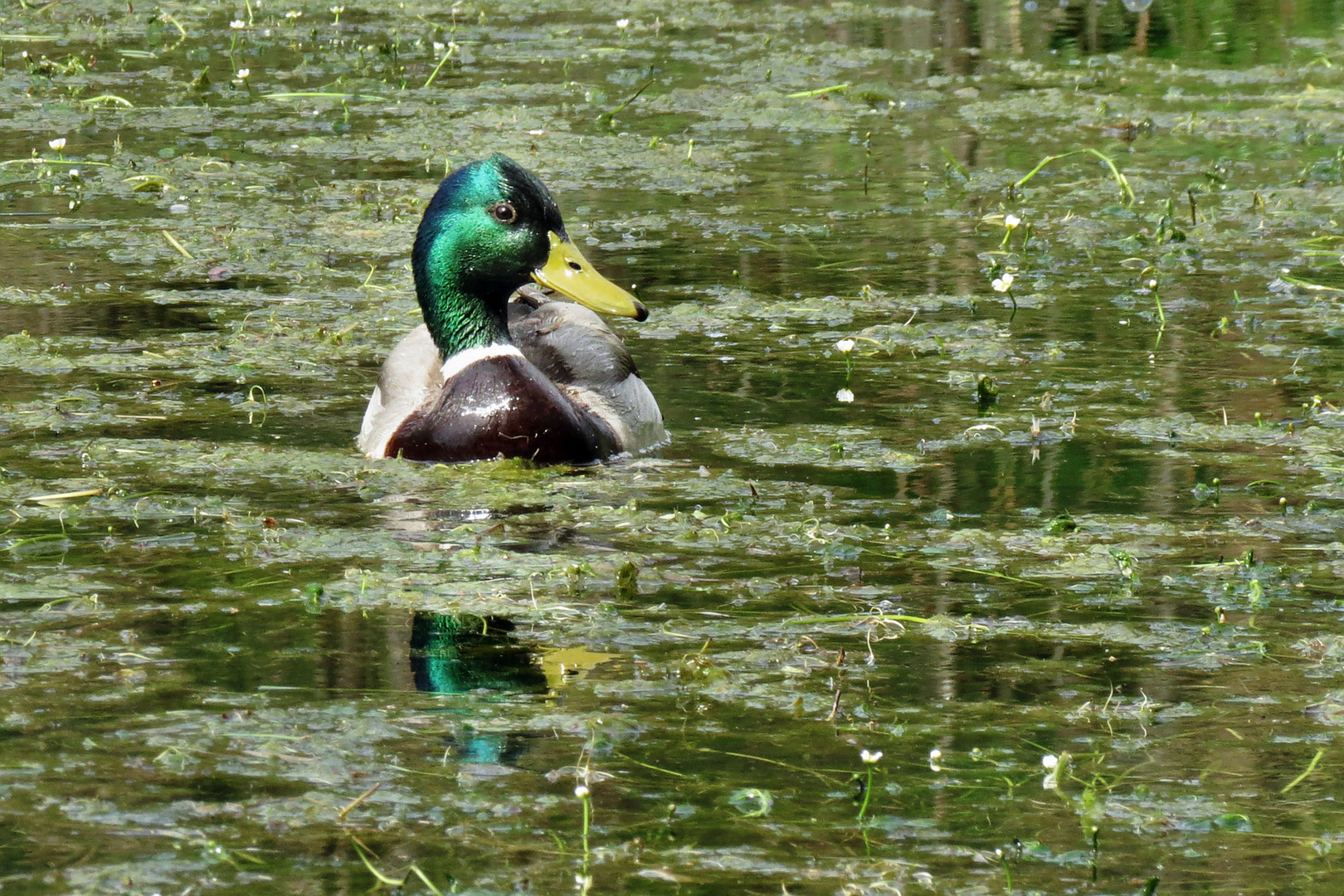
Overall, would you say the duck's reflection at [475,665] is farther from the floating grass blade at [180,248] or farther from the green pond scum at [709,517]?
the floating grass blade at [180,248]

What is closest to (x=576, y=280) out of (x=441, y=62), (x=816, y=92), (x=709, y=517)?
(x=709, y=517)

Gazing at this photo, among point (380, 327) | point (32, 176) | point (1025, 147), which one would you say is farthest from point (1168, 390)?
point (32, 176)

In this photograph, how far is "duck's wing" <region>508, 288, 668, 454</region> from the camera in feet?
24.2

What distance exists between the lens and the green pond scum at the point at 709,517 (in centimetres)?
400

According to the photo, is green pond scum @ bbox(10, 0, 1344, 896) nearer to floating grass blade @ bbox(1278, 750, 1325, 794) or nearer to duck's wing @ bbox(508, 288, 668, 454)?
floating grass blade @ bbox(1278, 750, 1325, 794)

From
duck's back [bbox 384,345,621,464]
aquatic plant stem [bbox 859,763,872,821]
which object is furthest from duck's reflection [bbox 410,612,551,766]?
duck's back [bbox 384,345,621,464]

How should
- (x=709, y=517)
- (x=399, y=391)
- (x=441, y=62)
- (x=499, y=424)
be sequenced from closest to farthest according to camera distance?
(x=709, y=517) < (x=499, y=424) < (x=399, y=391) < (x=441, y=62)

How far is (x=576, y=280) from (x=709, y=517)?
5.14 feet

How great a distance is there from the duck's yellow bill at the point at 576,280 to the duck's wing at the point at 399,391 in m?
0.51

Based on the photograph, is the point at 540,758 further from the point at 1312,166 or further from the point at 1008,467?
the point at 1312,166

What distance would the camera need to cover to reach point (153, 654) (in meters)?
4.87

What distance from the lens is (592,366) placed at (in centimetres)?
760

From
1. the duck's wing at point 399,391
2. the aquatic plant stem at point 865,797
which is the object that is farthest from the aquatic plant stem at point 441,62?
the aquatic plant stem at point 865,797

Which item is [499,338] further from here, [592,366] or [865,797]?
[865,797]
